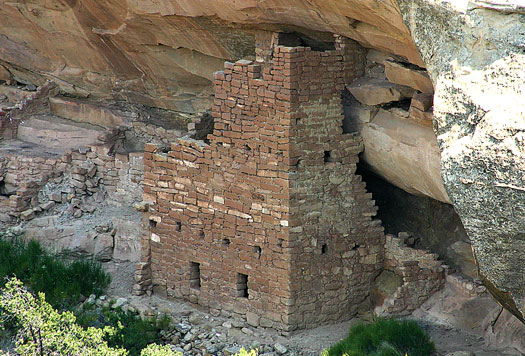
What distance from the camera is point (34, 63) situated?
51.3ft

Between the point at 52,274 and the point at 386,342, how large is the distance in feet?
14.9

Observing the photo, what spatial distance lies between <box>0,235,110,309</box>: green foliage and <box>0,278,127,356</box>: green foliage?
0.43 metres

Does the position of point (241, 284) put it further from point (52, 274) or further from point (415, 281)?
point (52, 274)

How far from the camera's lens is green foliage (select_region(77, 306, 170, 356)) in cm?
1161

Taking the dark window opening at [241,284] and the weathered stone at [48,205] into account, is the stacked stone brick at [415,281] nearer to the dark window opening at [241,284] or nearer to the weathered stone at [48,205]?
the dark window opening at [241,284]

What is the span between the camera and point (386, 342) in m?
10.9

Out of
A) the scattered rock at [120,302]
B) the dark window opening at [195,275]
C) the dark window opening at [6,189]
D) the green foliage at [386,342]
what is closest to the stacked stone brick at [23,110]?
the dark window opening at [6,189]

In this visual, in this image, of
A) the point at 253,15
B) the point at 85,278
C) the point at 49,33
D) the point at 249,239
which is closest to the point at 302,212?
the point at 249,239

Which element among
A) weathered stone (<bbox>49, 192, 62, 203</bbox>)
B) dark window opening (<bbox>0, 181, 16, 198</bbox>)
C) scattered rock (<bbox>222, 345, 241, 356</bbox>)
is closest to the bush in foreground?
scattered rock (<bbox>222, 345, 241, 356</bbox>)

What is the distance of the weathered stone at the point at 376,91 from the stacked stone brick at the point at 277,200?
0.24 meters

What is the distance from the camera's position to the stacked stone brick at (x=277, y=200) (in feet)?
37.4

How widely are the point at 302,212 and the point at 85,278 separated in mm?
3238

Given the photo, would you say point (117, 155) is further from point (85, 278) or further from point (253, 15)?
point (253, 15)

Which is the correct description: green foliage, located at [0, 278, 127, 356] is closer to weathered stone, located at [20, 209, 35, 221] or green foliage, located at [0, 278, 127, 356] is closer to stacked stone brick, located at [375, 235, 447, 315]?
weathered stone, located at [20, 209, 35, 221]
